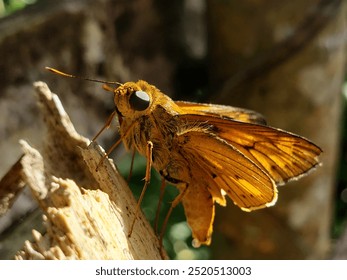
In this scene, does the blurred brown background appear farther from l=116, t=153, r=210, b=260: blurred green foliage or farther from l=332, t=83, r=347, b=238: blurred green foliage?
l=332, t=83, r=347, b=238: blurred green foliage

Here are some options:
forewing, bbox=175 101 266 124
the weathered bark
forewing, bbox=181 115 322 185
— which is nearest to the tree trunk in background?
forewing, bbox=175 101 266 124

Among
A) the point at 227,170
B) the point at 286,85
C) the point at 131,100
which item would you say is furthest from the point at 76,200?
the point at 286,85

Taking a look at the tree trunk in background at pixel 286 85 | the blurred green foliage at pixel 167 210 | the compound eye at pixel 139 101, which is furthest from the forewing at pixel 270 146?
the blurred green foliage at pixel 167 210

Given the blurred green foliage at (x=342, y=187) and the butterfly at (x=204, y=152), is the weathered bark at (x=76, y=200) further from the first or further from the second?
the blurred green foliage at (x=342, y=187)

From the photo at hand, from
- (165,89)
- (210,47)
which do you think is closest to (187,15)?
(210,47)

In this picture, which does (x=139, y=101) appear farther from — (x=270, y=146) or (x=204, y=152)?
(x=270, y=146)

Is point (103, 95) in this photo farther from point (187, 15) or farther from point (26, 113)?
point (187, 15)
